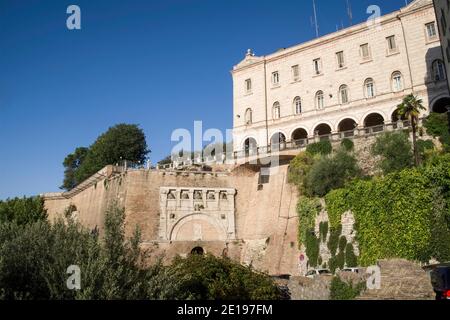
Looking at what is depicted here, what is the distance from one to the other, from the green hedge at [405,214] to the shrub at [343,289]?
18.0 ft

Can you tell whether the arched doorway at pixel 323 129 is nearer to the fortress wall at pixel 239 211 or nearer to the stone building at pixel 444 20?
the fortress wall at pixel 239 211

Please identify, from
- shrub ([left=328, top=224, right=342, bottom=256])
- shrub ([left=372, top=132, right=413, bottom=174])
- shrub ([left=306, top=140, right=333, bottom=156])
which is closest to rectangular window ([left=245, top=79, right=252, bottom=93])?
shrub ([left=306, top=140, right=333, bottom=156])

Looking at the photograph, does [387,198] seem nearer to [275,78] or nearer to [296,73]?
[296,73]

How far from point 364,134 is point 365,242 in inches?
447

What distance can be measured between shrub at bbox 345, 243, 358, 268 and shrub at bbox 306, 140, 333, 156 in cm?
1025

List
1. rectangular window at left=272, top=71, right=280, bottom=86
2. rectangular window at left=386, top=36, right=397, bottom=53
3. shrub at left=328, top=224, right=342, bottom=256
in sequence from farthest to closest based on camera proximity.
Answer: rectangular window at left=272, top=71, right=280, bottom=86
rectangular window at left=386, top=36, right=397, bottom=53
shrub at left=328, top=224, right=342, bottom=256

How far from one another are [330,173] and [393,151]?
4.62m

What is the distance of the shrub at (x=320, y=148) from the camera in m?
32.9

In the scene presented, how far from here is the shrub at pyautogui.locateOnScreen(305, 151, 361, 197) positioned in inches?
1124

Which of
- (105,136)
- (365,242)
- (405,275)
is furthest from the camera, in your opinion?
(105,136)

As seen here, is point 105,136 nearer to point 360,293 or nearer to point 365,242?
point 365,242

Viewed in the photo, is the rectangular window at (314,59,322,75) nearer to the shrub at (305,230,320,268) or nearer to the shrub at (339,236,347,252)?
the shrub at (305,230,320,268)
